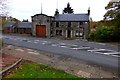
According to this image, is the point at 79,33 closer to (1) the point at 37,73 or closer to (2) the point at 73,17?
(2) the point at 73,17

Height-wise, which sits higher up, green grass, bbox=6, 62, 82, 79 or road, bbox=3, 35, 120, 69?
road, bbox=3, 35, 120, 69

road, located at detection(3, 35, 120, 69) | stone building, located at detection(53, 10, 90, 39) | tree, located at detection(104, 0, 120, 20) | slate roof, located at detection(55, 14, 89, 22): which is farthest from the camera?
slate roof, located at detection(55, 14, 89, 22)

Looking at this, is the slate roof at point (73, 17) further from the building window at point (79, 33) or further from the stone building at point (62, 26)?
the building window at point (79, 33)

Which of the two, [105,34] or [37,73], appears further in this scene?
[105,34]

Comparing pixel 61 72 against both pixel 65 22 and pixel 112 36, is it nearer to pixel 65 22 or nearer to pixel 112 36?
pixel 112 36

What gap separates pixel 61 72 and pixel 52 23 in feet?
135

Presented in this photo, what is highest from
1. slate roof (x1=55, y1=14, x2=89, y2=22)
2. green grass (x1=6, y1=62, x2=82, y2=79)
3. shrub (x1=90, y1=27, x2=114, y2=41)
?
slate roof (x1=55, y1=14, x2=89, y2=22)

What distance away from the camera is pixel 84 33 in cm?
5144

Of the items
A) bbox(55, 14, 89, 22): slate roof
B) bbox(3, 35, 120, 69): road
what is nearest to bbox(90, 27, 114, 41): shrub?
bbox(55, 14, 89, 22): slate roof

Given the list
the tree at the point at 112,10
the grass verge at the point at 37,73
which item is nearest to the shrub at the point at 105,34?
the tree at the point at 112,10

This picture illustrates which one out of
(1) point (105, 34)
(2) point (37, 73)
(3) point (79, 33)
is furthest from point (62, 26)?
(2) point (37, 73)

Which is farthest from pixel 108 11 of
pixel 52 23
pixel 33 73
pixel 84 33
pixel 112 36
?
pixel 33 73

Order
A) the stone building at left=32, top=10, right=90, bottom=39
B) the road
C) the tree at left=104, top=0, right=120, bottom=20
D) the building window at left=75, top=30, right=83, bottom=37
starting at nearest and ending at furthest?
1. the road
2. the tree at left=104, top=0, right=120, bottom=20
3. the stone building at left=32, top=10, right=90, bottom=39
4. the building window at left=75, top=30, right=83, bottom=37

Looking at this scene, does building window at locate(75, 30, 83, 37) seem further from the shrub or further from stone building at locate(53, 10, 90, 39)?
the shrub
